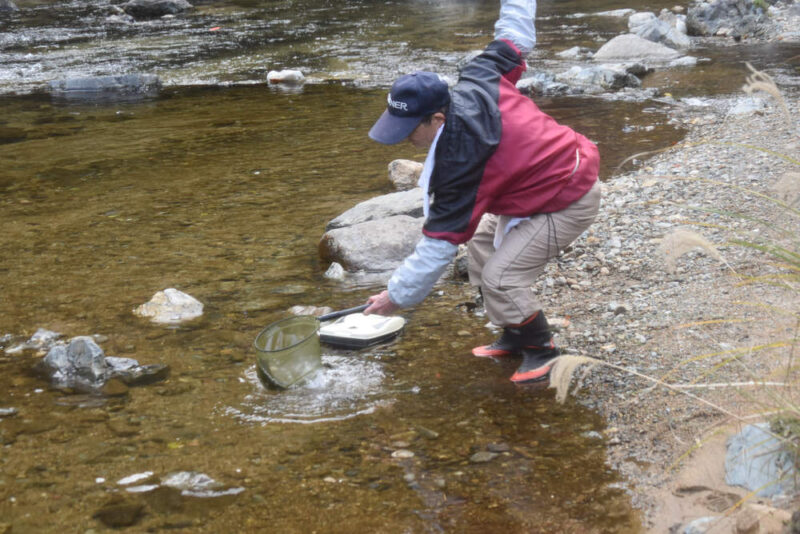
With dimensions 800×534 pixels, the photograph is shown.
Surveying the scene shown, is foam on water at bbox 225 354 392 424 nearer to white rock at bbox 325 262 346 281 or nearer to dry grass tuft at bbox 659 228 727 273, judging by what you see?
white rock at bbox 325 262 346 281

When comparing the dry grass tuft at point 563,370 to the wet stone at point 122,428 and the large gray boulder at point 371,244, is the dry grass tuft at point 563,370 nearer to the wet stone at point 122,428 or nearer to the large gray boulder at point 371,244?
the wet stone at point 122,428

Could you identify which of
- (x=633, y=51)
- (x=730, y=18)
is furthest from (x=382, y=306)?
(x=730, y=18)

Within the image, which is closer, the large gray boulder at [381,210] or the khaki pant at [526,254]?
the khaki pant at [526,254]

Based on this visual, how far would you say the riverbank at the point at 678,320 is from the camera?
8.93ft

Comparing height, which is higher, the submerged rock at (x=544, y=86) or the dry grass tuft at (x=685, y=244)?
the dry grass tuft at (x=685, y=244)

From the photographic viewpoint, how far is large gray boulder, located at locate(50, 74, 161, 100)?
36.8ft

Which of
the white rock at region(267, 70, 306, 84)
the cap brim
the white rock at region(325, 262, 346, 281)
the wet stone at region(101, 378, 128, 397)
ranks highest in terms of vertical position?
the cap brim

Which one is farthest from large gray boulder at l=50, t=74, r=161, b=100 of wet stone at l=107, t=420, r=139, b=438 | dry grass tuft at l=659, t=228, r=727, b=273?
dry grass tuft at l=659, t=228, r=727, b=273

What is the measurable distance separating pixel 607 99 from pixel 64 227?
611 cm

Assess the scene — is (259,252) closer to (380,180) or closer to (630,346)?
(380,180)

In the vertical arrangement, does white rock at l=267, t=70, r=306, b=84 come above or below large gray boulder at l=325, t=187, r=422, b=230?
above

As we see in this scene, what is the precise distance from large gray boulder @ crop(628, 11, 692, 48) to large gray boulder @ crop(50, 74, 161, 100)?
7400 millimetres

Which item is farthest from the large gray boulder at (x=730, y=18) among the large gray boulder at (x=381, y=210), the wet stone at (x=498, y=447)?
the wet stone at (x=498, y=447)

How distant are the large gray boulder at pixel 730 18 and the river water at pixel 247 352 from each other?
2.15 metres
